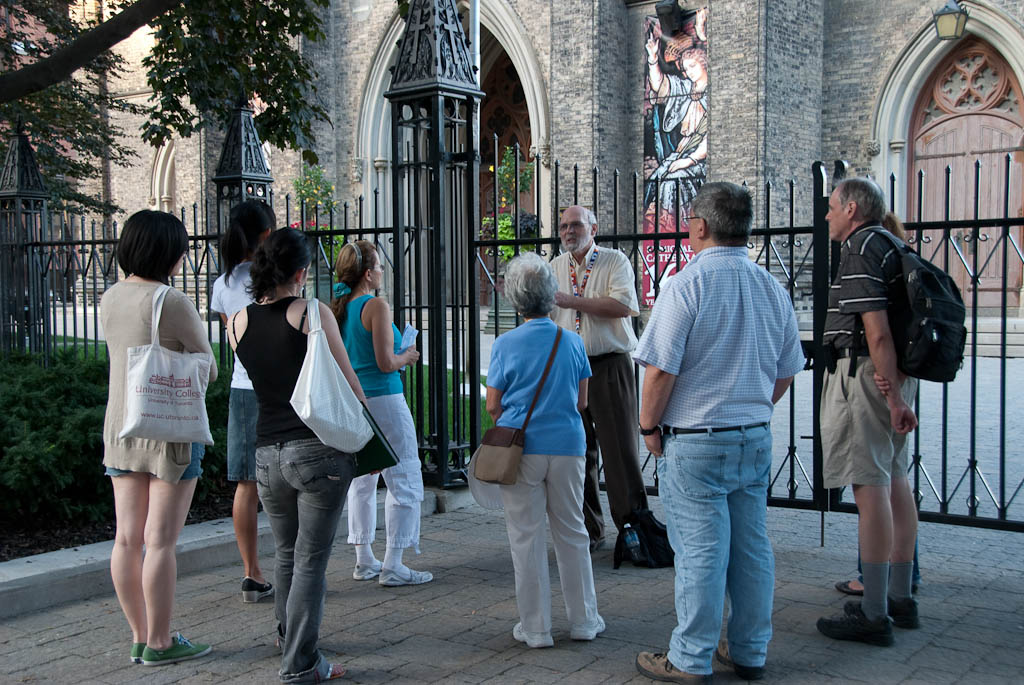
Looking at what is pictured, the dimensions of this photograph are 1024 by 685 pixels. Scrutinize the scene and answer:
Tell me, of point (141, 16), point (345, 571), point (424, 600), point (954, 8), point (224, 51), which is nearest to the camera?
point (424, 600)

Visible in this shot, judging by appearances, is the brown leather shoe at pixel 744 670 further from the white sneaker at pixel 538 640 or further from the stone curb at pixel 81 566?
the stone curb at pixel 81 566

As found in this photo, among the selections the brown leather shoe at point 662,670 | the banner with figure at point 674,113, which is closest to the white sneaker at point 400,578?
the brown leather shoe at point 662,670

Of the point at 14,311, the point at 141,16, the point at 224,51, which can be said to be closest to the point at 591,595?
the point at 141,16

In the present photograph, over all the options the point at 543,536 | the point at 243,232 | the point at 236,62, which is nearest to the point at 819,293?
the point at 543,536

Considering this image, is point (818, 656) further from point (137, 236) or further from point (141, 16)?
point (141, 16)

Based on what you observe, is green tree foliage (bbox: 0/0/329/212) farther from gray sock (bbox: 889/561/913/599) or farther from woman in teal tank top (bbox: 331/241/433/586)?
gray sock (bbox: 889/561/913/599)

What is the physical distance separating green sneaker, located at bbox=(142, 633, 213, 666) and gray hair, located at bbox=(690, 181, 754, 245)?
2.71m

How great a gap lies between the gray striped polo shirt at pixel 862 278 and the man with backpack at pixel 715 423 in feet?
1.71

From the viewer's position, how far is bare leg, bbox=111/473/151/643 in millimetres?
3990

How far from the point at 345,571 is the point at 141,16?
4485 millimetres

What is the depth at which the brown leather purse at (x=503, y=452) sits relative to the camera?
401cm

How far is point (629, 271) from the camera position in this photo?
17.7 feet

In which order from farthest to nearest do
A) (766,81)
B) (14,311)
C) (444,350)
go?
(766,81) < (14,311) < (444,350)

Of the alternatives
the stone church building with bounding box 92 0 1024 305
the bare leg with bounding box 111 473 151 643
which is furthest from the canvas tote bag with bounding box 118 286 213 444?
the stone church building with bounding box 92 0 1024 305
